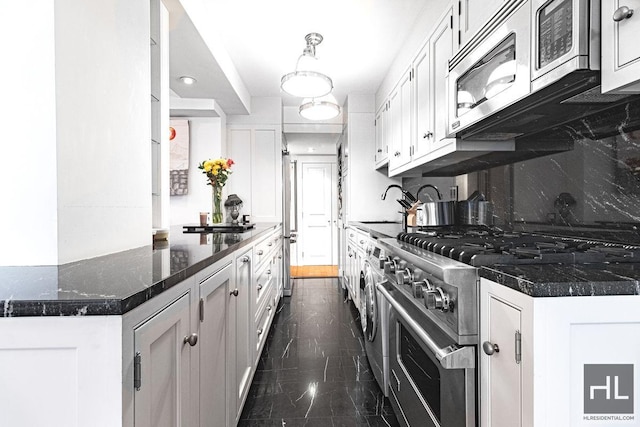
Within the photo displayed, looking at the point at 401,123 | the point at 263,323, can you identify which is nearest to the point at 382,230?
the point at 401,123

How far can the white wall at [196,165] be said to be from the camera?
4.12 meters

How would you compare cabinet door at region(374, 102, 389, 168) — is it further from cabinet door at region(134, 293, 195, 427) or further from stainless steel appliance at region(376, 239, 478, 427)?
cabinet door at region(134, 293, 195, 427)

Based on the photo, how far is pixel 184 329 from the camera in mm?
990

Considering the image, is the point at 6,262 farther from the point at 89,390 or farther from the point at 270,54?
the point at 270,54

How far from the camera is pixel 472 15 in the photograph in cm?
172

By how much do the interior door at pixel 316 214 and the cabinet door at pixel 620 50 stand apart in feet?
20.3

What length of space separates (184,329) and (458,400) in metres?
0.80

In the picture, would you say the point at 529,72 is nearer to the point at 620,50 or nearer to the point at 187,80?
the point at 620,50

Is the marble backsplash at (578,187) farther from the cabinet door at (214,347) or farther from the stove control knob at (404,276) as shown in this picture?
the cabinet door at (214,347)

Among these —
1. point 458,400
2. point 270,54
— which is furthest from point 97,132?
point 270,54

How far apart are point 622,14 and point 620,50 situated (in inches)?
3.2

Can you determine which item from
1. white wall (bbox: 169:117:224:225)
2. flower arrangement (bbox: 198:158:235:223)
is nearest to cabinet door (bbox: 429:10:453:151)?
flower arrangement (bbox: 198:158:235:223)

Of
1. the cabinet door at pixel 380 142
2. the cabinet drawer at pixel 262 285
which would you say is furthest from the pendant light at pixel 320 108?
the cabinet drawer at pixel 262 285

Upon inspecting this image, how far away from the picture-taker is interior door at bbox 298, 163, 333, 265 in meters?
7.14
